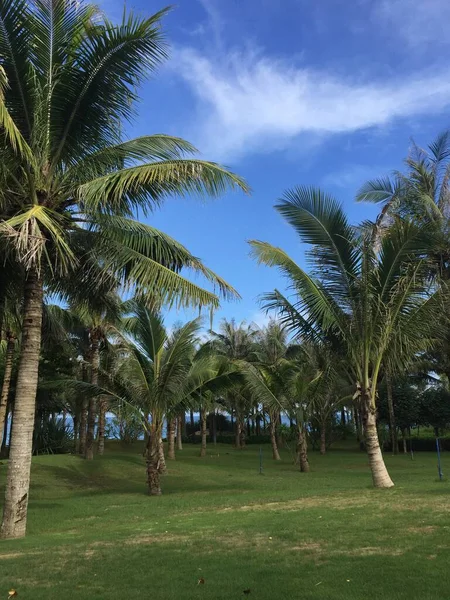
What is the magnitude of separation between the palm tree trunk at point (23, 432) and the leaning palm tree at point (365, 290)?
21.2 ft

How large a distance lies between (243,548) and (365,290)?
877cm

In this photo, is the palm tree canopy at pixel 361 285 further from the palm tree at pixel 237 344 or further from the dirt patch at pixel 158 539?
the palm tree at pixel 237 344

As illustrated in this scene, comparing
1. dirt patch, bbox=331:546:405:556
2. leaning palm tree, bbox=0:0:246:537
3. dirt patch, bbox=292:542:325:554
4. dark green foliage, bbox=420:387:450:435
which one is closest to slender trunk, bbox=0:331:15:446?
leaning palm tree, bbox=0:0:246:537

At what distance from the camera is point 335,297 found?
1519 centimetres

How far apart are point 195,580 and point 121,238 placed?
714cm

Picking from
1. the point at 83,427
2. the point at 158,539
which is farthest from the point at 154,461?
the point at 83,427

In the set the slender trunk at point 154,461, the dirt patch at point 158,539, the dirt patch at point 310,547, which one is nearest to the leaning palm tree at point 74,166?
the dirt patch at point 158,539

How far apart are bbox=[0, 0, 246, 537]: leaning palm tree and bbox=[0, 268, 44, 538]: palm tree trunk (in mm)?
19

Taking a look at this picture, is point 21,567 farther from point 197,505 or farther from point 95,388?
point 95,388

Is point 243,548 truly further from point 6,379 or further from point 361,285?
point 6,379

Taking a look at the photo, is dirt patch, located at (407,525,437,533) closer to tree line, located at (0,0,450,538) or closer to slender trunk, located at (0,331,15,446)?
→ tree line, located at (0,0,450,538)

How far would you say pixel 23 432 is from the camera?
10305 mm

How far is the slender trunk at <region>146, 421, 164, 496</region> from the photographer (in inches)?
709

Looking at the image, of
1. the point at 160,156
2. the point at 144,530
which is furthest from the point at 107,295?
the point at 144,530
